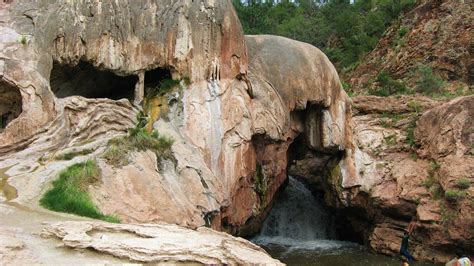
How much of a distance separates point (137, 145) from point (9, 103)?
3.47 metres

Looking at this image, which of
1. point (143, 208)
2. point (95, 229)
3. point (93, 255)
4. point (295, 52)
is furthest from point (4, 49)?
point (295, 52)

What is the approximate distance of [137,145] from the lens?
36.7ft

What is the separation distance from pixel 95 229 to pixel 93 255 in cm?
90

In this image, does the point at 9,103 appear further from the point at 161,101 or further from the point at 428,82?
the point at 428,82

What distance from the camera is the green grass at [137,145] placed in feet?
34.5

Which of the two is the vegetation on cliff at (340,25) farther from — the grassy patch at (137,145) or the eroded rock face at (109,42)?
the grassy patch at (137,145)

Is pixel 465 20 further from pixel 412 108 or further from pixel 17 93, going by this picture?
pixel 17 93

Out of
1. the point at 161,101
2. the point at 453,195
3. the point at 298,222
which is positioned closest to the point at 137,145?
the point at 161,101

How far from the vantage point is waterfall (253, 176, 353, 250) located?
18797 millimetres

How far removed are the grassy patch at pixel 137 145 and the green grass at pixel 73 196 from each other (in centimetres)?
98

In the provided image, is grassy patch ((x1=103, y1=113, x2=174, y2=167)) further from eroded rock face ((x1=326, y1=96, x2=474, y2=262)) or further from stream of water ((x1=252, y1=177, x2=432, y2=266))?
eroded rock face ((x1=326, y1=96, x2=474, y2=262))

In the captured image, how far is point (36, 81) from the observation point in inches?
425

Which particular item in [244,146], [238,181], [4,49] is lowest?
[238,181]

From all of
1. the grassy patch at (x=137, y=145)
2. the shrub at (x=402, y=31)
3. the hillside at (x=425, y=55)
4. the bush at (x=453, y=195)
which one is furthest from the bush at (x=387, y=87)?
the grassy patch at (x=137, y=145)
